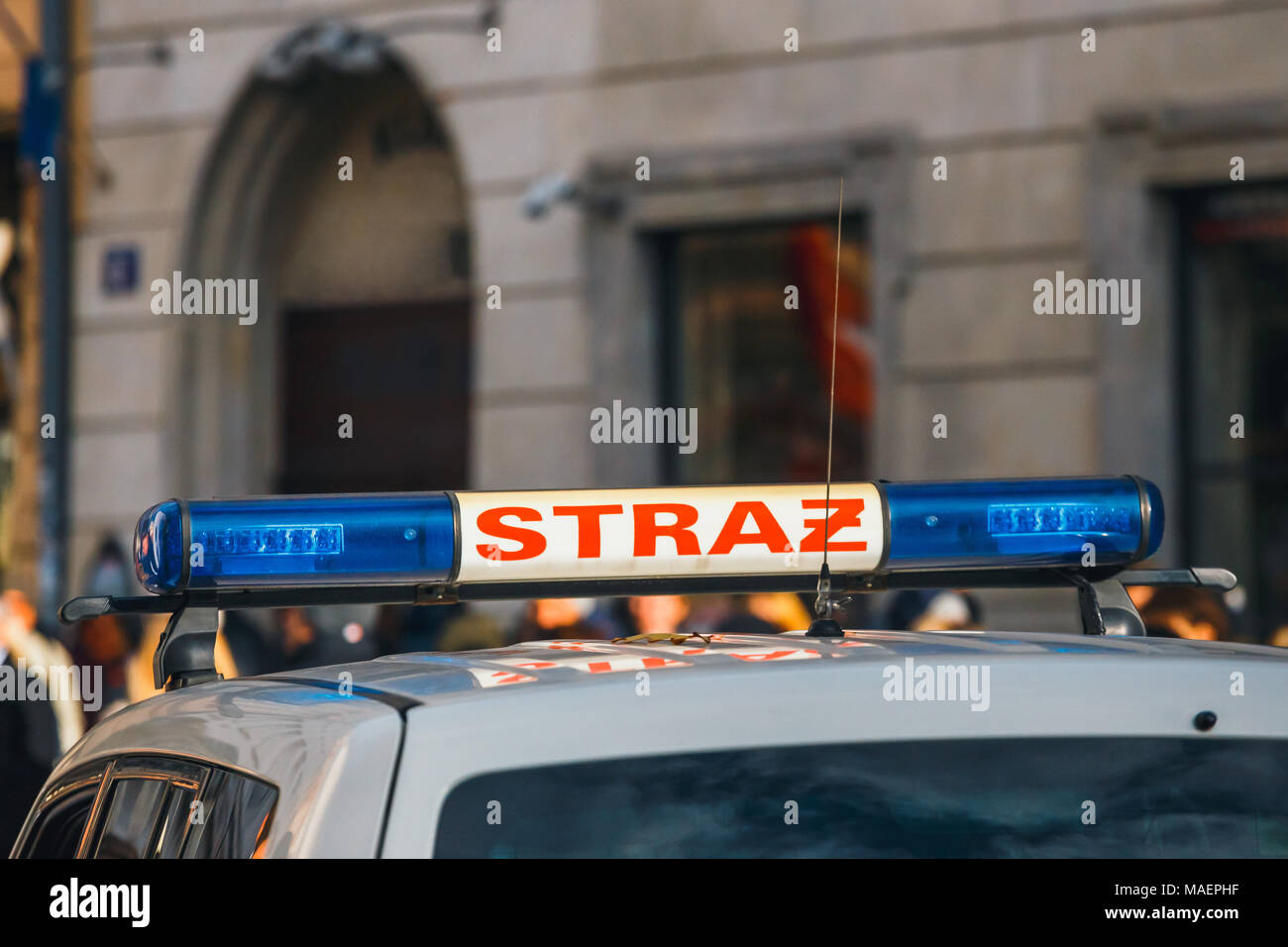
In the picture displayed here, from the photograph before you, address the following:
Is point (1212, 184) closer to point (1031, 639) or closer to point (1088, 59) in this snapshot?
point (1088, 59)

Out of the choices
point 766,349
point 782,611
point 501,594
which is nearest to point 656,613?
point 782,611

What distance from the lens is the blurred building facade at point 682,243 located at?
1115cm

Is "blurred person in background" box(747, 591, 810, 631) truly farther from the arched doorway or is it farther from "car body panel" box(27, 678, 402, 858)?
"car body panel" box(27, 678, 402, 858)

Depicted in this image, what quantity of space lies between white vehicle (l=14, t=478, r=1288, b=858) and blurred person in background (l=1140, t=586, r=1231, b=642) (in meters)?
4.55

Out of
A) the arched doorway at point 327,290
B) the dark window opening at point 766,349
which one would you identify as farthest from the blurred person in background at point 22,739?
the arched doorway at point 327,290

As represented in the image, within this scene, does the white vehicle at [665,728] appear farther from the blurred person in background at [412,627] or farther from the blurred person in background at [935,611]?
the blurred person in background at [412,627]

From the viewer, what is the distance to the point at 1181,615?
7.02m

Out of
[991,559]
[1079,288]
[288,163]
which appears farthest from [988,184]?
[991,559]

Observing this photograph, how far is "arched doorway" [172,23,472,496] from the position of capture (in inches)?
555

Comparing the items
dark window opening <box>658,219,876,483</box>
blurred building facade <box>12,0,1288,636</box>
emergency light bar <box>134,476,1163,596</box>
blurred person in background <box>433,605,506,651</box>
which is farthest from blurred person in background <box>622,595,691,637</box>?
emergency light bar <box>134,476,1163,596</box>

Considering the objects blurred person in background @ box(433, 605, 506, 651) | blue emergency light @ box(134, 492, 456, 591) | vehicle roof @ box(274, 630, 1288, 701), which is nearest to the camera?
vehicle roof @ box(274, 630, 1288, 701)

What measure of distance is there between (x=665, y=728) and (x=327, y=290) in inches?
512

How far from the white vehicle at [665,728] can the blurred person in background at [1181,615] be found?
4547mm

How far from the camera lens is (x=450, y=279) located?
555 inches
